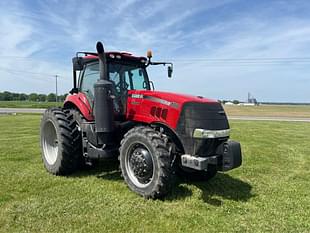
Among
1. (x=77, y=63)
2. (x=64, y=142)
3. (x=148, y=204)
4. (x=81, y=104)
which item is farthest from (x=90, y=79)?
(x=148, y=204)

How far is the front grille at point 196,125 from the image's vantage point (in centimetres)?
412

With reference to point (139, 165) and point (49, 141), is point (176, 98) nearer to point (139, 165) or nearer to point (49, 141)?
point (139, 165)

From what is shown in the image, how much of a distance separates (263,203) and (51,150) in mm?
4563

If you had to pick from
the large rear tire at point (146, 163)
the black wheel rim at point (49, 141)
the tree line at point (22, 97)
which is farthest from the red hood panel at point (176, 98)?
the tree line at point (22, 97)

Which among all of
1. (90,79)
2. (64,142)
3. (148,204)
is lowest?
(148,204)

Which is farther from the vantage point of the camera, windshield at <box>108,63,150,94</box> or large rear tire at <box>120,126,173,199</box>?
windshield at <box>108,63,150,94</box>

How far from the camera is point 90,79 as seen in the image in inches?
222

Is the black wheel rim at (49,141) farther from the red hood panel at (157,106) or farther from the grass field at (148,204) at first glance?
the red hood panel at (157,106)

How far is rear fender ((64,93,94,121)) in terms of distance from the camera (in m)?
5.42

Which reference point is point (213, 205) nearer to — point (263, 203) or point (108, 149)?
point (263, 203)

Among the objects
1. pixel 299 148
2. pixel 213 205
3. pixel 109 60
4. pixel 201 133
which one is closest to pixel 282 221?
pixel 213 205

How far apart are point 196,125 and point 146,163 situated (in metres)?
0.99

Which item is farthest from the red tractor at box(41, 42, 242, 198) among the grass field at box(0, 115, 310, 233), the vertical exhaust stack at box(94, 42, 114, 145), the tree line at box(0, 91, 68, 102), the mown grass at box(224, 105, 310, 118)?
the tree line at box(0, 91, 68, 102)

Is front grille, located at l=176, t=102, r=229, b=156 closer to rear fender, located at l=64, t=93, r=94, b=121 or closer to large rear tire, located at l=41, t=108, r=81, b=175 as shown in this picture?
rear fender, located at l=64, t=93, r=94, b=121
